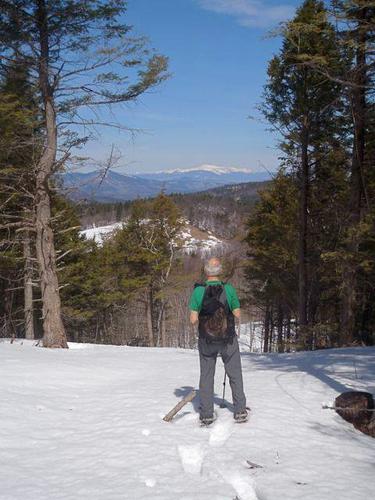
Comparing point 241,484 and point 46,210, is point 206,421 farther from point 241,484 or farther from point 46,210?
point 46,210

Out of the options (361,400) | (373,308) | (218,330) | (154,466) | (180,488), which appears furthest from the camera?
(373,308)

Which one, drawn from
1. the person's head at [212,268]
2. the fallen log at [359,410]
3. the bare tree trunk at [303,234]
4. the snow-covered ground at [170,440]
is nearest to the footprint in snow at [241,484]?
the snow-covered ground at [170,440]

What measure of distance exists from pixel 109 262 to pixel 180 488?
81.5 feet

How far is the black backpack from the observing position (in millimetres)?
4949

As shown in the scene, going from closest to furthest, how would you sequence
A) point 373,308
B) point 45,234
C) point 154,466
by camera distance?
point 154,466 → point 45,234 → point 373,308

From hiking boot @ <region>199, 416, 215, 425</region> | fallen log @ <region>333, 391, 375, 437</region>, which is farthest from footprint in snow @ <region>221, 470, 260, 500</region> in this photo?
fallen log @ <region>333, 391, 375, 437</region>

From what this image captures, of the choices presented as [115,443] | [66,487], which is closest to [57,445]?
[115,443]

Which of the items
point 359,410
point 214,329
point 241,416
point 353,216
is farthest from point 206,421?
point 353,216

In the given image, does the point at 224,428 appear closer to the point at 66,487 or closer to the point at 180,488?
the point at 180,488

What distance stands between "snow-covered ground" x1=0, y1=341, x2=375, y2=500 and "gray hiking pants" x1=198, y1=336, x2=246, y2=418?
0.24 m

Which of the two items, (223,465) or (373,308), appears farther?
(373,308)

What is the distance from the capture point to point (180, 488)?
3.65 meters

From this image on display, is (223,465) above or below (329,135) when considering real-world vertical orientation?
below

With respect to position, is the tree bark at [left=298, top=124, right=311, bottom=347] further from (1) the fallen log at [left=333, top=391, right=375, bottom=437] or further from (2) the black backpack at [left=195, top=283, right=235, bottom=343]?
(2) the black backpack at [left=195, top=283, right=235, bottom=343]
